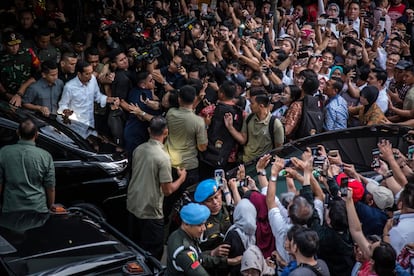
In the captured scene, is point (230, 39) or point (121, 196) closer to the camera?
point (121, 196)

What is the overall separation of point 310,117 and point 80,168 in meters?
2.60

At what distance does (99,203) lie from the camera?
6.50 m

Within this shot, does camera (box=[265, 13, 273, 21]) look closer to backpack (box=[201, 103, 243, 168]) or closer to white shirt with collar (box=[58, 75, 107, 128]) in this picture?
white shirt with collar (box=[58, 75, 107, 128])

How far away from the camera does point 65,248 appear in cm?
456

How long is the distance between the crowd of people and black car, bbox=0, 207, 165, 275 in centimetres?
45

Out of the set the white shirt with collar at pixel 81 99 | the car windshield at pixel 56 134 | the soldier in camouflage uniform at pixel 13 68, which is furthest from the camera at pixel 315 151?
the soldier in camouflage uniform at pixel 13 68

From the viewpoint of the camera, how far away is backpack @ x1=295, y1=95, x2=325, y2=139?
682 centimetres

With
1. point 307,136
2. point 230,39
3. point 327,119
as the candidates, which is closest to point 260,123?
point 307,136

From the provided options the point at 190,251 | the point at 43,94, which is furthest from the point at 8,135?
the point at 190,251

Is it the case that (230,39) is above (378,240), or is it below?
above

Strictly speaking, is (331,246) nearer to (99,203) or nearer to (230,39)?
(99,203)

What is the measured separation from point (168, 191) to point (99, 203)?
1168 millimetres

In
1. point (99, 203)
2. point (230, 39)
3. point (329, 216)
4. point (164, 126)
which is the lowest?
point (99, 203)

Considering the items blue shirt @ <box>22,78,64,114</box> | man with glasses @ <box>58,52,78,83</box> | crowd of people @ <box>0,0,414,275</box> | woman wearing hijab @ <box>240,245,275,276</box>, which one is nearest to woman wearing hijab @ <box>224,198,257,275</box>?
crowd of people @ <box>0,0,414,275</box>
